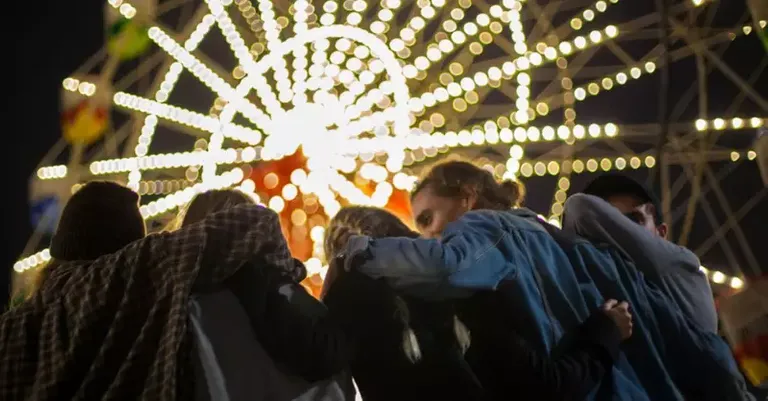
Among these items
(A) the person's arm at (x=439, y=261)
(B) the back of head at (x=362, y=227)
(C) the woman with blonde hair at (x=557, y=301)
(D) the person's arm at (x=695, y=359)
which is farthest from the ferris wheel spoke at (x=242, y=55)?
(D) the person's arm at (x=695, y=359)

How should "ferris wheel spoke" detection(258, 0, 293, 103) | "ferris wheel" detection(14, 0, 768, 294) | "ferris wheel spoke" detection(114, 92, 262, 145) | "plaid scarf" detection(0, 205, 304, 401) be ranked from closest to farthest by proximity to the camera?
"plaid scarf" detection(0, 205, 304, 401) → "ferris wheel" detection(14, 0, 768, 294) → "ferris wheel spoke" detection(258, 0, 293, 103) → "ferris wheel spoke" detection(114, 92, 262, 145)

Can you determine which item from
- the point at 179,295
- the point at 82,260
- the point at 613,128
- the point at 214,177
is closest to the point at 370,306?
the point at 179,295

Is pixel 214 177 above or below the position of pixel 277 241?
above

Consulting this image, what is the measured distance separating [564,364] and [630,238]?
0.44 metres

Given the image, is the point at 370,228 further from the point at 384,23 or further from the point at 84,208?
the point at 384,23

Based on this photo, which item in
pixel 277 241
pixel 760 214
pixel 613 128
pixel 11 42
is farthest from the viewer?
pixel 11 42

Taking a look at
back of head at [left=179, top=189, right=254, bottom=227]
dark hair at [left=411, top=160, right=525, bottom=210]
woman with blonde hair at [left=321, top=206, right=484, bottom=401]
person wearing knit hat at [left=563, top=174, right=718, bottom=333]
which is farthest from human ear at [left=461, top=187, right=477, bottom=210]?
back of head at [left=179, top=189, right=254, bottom=227]

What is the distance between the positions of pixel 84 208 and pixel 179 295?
0.46 m

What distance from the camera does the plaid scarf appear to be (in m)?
2.02

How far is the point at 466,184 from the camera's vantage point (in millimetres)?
2527

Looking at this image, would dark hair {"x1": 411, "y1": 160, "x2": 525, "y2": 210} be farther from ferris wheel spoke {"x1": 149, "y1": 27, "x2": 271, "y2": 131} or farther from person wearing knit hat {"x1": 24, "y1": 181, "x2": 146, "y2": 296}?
ferris wheel spoke {"x1": 149, "y1": 27, "x2": 271, "y2": 131}

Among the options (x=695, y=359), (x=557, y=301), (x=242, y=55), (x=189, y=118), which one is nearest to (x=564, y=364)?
(x=557, y=301)

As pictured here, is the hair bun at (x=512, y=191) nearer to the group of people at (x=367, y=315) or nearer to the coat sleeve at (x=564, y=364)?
the group of people at (x=367, y=315)

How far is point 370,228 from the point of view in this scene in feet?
7.92
